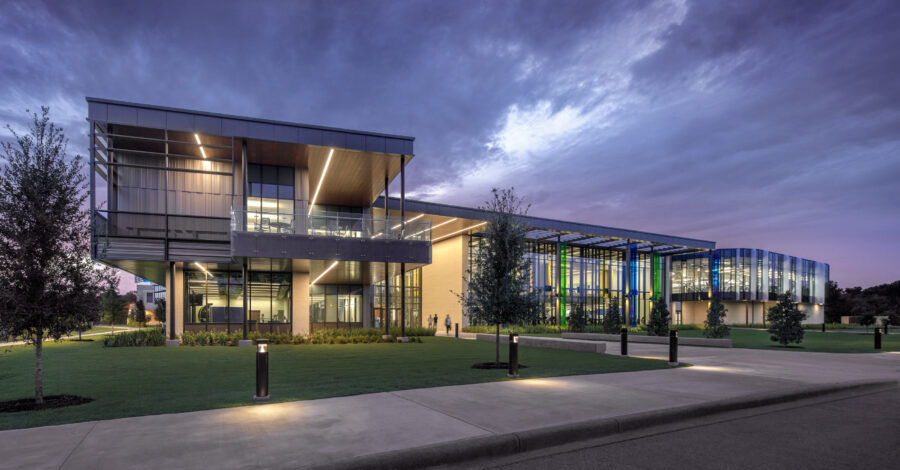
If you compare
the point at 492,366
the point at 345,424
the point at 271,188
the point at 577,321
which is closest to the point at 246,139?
the point at 271,188

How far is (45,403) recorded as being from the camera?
324 inches

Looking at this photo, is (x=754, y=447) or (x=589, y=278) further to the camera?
(x=589, y=278)

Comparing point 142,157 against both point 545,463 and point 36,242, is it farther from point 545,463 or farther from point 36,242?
point 545,463

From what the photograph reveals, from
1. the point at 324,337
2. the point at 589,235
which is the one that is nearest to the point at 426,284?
the point at 589,235

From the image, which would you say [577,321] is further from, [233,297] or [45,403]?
[45,403]

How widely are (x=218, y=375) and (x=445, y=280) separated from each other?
112 feet

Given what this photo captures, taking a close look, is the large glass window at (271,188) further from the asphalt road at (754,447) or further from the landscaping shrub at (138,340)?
the asphalt road at (754,447)

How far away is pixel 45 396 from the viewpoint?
29.1ft

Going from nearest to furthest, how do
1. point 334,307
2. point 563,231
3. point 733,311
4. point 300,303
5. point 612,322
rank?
point 300,303
point 612,322
point 334,307
point 563,231
point 733,311

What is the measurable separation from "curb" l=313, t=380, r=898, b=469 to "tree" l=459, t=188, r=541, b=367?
5816 mm

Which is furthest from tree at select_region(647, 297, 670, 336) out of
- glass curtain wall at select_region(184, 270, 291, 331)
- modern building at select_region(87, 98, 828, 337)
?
glass curtain wall at select_region(184, 270, 291, 331)

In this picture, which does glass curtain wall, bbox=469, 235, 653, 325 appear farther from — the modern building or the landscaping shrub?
the landscaping shrub

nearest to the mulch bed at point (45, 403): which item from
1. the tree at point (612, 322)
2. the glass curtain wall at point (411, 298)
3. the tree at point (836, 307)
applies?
the tree at point (612, 322)

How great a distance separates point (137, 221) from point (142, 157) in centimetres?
350
